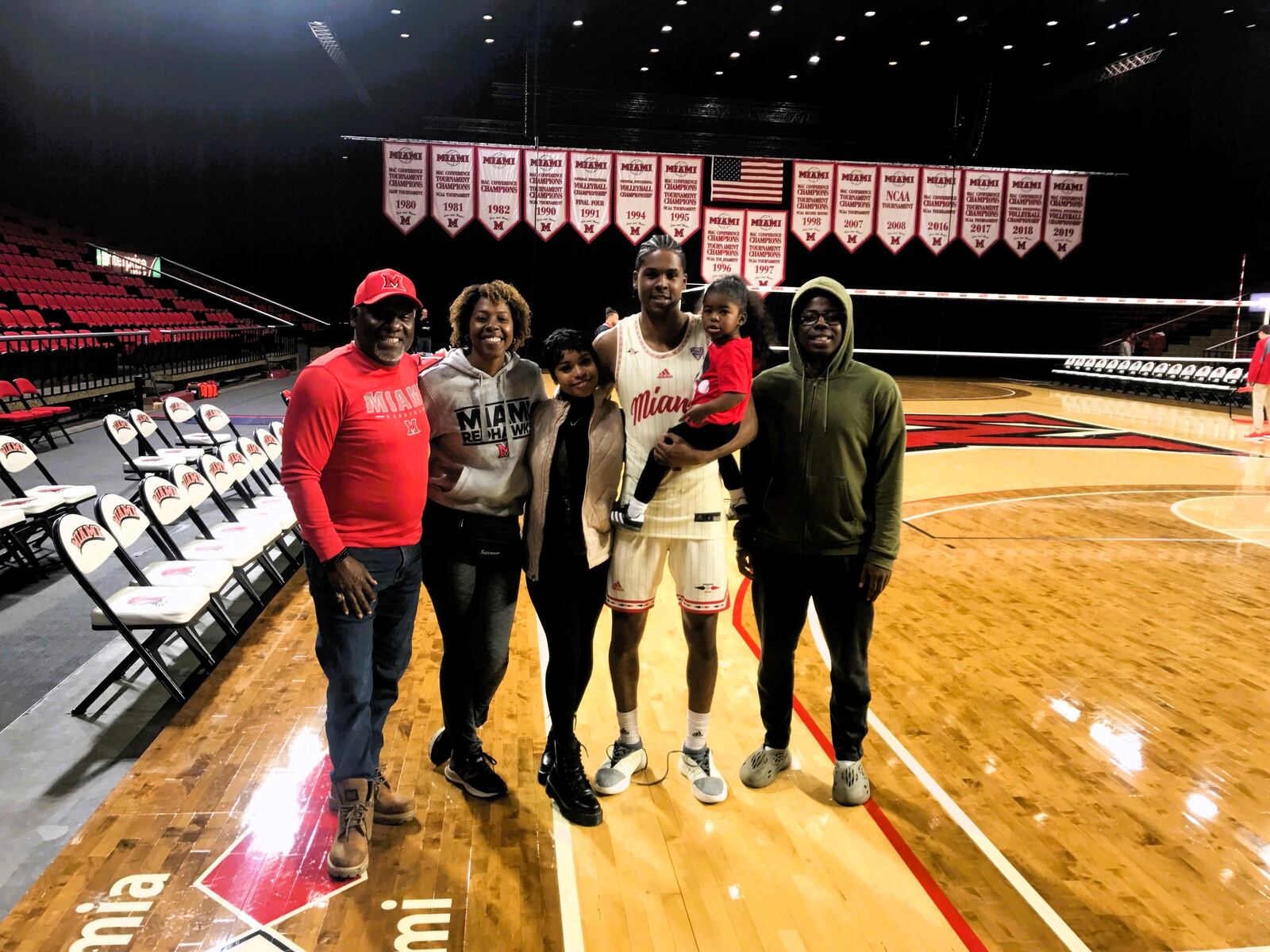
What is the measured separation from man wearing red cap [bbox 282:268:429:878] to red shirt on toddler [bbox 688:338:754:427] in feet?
2.64

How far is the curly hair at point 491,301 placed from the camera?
2.52 m

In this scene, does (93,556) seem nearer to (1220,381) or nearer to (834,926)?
(834,926)

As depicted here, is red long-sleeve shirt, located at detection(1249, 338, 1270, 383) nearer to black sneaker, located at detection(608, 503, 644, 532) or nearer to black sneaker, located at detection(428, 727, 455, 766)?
black sneaker, located at detection(608, 503, 644, 532)

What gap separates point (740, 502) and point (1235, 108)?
1834cm

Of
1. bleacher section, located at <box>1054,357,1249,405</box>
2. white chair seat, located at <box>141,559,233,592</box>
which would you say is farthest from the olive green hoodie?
bleacher section, located at <box>1054,357,1249,405</box>

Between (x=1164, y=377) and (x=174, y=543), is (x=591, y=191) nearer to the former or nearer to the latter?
(x=1164, y=377)

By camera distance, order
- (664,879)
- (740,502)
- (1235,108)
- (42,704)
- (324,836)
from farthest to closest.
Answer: (1235,108) < (42,704) < (740,502) < (324,836) < (664,879)

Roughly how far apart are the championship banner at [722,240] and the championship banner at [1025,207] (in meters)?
5.10

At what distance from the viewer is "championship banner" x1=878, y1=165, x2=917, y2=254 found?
49.3ft

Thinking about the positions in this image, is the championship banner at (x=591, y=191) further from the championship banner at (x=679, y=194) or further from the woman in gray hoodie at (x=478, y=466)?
the woman in gray hoodie at (x=478, y=466)

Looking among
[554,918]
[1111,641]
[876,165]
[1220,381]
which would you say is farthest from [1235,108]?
[554,918]

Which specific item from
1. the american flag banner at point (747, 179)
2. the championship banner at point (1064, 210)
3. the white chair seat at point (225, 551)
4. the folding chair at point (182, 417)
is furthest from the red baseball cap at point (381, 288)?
the championship banner at point (1064, 210)

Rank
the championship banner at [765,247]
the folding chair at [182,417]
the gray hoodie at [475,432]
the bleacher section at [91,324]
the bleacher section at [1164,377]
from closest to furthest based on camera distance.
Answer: the gray hoodie at [475,432] → the folding chair at [182,417] → the bleacher section at [91,324] → the bleacher section at [1164,377] → the championship banner at [765,247]

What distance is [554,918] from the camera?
2.20m
